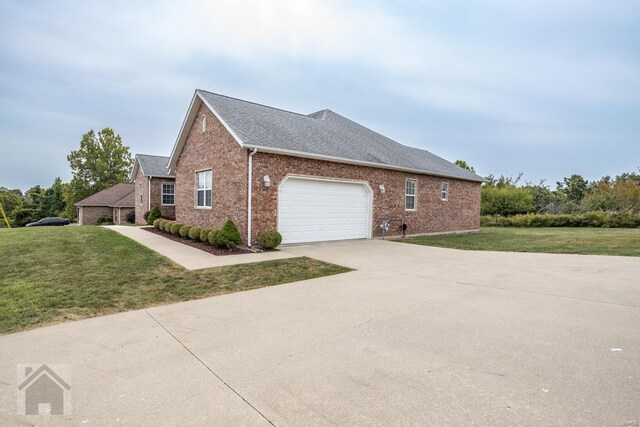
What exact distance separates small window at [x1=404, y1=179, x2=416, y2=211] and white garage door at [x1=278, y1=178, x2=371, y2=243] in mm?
2770

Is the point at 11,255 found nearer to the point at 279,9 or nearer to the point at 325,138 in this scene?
the point at 325,138

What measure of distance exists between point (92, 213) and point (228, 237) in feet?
93.4

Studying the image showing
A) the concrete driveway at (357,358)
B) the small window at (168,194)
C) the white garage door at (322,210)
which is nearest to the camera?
the concrete driveway at (357,358)

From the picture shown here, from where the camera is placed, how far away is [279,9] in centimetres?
1350

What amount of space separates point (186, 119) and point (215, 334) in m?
12.8

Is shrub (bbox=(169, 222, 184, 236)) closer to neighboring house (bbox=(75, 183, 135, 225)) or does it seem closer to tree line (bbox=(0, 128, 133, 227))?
neighboring house (bbox=(75, 183, 135, 225))

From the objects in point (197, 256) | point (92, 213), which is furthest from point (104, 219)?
point (197, 256)

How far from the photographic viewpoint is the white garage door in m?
12.1

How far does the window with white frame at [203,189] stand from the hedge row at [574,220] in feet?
76.6

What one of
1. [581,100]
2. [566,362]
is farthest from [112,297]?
[581,100]

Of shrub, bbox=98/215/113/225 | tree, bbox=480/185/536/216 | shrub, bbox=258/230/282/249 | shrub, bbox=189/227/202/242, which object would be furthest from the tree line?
tree, bbox=480/185/536/216

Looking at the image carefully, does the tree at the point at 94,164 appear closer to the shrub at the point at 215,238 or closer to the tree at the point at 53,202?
the tree at the point at 53,202

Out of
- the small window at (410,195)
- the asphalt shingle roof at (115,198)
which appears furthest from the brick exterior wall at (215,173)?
the asphalt shingle roof at (115,198)

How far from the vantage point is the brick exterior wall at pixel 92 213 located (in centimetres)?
3188
